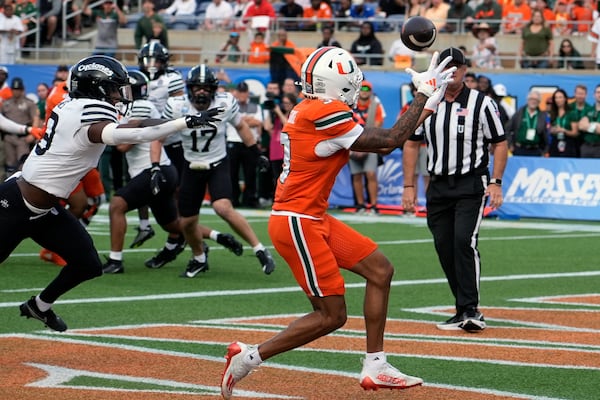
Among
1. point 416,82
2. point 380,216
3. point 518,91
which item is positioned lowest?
point 380,216

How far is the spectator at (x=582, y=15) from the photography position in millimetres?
21188

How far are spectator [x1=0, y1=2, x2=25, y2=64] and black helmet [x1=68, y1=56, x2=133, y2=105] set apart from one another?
673 inches

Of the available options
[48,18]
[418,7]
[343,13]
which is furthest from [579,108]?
[48,18]

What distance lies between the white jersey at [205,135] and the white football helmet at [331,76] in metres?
4.67

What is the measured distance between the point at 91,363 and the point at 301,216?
1.62 meters

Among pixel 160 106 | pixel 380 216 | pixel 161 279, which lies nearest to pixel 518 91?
pixel 380 216

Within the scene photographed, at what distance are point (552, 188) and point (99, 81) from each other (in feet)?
36.3

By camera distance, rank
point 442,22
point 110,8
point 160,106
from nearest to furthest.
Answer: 1. point 160,106
2. point 442,22
3. point 110,8

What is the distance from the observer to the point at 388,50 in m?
21.9

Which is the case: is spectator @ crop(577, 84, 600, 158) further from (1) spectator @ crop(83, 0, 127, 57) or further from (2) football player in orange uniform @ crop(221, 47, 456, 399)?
(2) football player in orange uniform @ crop(221, 47, 456, 399)

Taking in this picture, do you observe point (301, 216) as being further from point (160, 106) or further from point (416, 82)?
point (160, 106)

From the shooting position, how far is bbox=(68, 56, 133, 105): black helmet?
272 inches

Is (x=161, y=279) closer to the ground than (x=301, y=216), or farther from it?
closer to the ground

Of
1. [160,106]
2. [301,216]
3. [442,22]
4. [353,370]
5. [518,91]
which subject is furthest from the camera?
[442,22]
